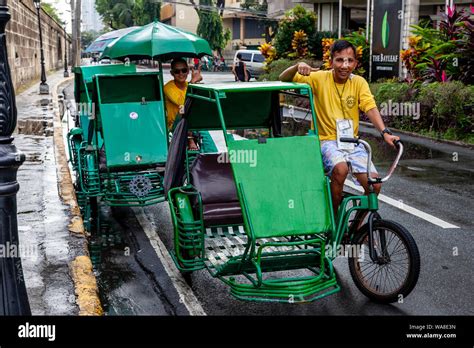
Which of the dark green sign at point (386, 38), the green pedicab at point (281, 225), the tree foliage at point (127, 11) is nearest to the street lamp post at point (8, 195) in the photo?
the green pedicab at point (281, 225)

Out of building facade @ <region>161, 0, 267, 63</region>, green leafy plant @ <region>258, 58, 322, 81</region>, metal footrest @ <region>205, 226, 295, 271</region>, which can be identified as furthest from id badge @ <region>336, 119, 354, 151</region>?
building facade @ <region>161, 0, 267, 63</region>

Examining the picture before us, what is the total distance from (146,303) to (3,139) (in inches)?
79.2

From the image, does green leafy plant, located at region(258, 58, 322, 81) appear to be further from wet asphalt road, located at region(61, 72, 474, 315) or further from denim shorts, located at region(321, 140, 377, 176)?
denim shorts, located at region(321, 140, 377, 176)

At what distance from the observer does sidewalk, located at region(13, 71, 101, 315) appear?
209 inches

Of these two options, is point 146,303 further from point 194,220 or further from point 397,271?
point 397,271

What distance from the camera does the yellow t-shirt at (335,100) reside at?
19.4 ft

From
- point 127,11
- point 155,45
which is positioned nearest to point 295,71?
point 155,45

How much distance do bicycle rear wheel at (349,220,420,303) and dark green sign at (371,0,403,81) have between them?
15462mm

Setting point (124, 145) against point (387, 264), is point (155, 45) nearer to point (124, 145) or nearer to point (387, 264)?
point (124, 145)

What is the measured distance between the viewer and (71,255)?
6414 mm

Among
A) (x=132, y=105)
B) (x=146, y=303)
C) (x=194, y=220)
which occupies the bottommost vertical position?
(x=146, y=303)

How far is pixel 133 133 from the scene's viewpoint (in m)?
8.20

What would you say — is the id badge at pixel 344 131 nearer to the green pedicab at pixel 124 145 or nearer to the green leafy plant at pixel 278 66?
the green pedicab at pixel 124 145
